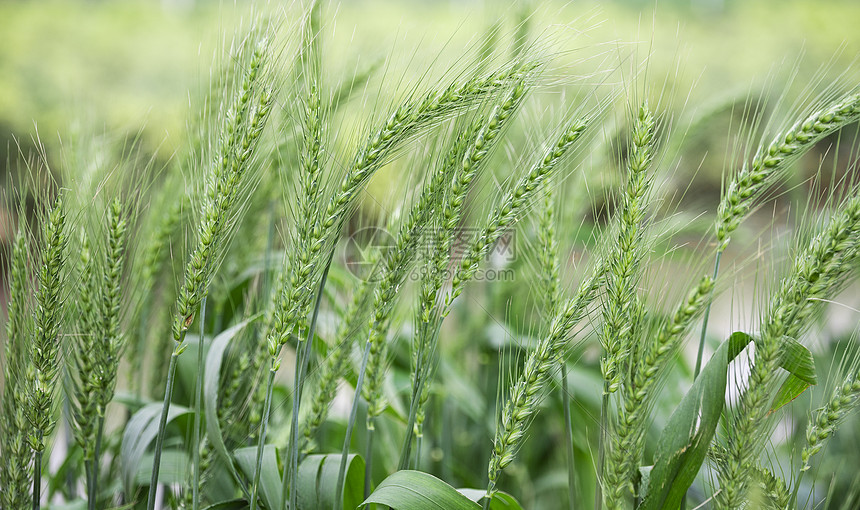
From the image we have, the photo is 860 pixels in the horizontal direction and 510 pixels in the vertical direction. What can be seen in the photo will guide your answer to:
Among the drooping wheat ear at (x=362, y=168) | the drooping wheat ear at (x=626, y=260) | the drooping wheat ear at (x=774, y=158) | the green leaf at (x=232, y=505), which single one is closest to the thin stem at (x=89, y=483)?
the green leaf at (x=232, y=505)

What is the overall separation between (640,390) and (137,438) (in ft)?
1.57

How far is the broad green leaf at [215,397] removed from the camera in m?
0.52

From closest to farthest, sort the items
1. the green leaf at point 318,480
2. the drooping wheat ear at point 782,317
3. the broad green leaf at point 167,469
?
1. the drooping wheat ear at point 782,317
2. the green leaf at point 318,480
3. the broad green leaf at point 167,469

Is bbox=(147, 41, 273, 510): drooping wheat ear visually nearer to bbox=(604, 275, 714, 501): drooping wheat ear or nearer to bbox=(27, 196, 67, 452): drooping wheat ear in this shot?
bbox=(27, 196, 67, 452): drooping wheat ear

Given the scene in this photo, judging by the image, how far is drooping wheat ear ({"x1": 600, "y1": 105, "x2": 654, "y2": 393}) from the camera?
1.51 ft

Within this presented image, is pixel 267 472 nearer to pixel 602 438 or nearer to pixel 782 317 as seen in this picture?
pixel 602 438

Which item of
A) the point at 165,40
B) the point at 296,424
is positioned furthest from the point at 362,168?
the point at 165,40

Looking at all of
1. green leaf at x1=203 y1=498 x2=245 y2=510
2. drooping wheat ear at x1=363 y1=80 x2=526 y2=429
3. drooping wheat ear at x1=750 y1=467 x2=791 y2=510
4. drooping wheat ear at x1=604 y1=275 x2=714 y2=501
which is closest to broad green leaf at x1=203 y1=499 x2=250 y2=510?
green leaf at x1=203 y1=498 x2=245 y2=510

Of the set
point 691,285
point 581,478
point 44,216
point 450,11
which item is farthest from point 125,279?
point 450,11

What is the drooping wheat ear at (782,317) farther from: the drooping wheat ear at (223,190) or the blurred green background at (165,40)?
the blurred green background at (165,40)

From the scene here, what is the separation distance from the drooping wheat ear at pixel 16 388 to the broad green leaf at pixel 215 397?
0.47 ft

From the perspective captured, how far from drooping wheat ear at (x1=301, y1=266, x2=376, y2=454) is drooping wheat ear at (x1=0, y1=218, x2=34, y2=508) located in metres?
0.24

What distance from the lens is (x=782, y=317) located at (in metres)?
0.45

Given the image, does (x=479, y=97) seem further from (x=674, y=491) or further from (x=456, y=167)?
(x=674, y=491)
